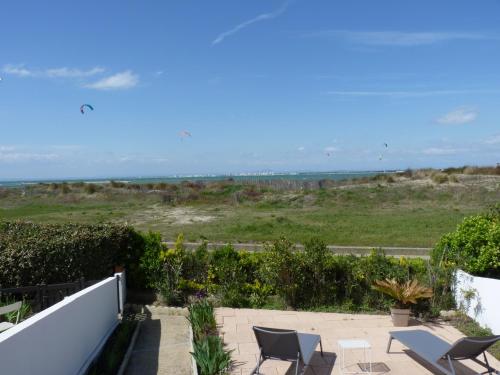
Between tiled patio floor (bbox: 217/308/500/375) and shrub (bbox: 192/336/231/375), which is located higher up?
shrub (bbox: 192/336/231/375)

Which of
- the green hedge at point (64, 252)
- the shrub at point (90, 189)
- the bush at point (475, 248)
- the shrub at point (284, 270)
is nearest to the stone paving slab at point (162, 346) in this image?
the green hedge at point (64, 252)

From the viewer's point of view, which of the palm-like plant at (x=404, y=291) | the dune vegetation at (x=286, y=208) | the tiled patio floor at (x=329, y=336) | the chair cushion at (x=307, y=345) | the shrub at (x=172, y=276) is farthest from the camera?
the dune vegetation at (x=286, y=208)

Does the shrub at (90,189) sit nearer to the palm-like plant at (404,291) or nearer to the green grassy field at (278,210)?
the green grassy field at (278,210)

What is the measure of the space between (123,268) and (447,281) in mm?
6486

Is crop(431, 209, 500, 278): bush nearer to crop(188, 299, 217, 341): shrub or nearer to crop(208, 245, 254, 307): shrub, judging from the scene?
crop(208, 245, 254, 307): shrub

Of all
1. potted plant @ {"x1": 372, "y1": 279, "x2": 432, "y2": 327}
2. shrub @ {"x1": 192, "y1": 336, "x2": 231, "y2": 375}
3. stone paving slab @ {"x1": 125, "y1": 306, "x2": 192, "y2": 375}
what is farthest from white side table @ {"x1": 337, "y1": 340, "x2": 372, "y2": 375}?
stone paving slab @ {"x1": 125, "y1": 306, "x2": 192, "y2": 375}

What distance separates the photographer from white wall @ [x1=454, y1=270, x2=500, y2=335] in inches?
271

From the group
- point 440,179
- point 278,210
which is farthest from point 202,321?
point 440,179

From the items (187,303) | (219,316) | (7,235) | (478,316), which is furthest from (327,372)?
(7,235)

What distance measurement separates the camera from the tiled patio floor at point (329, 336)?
5.59 metres

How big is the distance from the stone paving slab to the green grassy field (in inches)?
329

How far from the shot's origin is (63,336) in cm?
477

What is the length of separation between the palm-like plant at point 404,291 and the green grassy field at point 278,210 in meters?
7.43

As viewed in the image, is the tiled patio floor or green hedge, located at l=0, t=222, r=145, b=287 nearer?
the tiled patio floor
